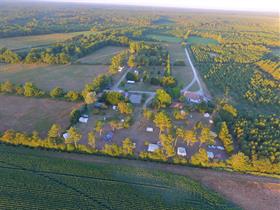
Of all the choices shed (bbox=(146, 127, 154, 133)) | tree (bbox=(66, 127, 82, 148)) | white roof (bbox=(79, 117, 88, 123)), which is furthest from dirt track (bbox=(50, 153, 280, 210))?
white roof (bbox=(79, 117, 88, 123))

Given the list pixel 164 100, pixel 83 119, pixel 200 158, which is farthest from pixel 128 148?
A: pixel 164 100

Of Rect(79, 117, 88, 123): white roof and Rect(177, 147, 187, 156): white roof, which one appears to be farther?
Rect(79, 117, 88, 123): white roof

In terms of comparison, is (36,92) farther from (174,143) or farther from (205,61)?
(205,61)

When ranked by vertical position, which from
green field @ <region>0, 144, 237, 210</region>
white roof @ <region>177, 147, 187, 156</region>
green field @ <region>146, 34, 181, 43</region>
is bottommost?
green field @ <region>0, 144, 237, 210</region>

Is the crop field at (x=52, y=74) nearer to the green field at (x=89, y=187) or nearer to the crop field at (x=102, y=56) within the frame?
the crop field at (x=102, y=56)

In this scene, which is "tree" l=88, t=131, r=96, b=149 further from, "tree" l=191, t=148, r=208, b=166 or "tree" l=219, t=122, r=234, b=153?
"tree" l=219, t=122, r=234, b=153

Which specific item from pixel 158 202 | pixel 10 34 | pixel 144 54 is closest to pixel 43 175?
pixel 158 202
